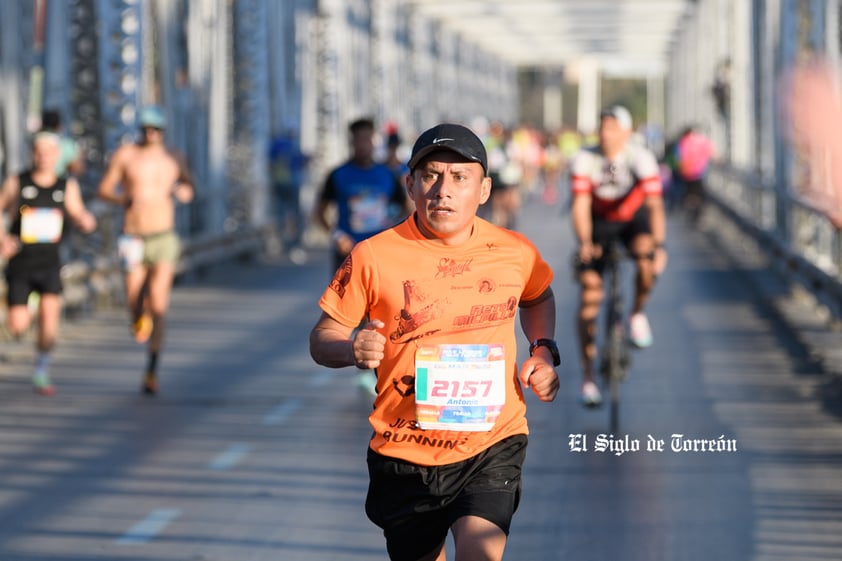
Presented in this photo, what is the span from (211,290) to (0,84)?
13.5 feet

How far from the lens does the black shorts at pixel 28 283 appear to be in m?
12.8

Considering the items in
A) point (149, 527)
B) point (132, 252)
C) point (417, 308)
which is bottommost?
point (149, 527)

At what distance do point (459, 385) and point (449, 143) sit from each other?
648mm

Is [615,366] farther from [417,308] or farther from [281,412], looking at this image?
[417,308]

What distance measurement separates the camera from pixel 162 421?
11531 millimetres

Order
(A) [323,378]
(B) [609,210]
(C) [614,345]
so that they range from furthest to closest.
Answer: (A) [323,378], (B) [609,210], (C) [614,345]

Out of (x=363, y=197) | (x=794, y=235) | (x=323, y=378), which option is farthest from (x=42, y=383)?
(x=794, y=235)

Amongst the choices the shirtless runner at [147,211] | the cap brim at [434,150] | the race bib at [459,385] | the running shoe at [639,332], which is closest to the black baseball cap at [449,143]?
the cap brim at [434,150]

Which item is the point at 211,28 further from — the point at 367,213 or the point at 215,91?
the point at 367,213

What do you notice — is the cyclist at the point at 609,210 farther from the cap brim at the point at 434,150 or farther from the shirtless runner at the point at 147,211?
the cap brim at the point at 434,150

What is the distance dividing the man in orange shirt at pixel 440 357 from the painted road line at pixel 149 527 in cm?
298

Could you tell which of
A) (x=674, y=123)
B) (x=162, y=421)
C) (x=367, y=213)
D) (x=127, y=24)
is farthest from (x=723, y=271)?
(x=674, y=123)

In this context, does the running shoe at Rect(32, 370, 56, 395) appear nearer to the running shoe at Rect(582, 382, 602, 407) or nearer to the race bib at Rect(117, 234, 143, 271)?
the race bib at Rect(117, 234, 143, 271)

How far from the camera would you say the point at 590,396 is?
11297 millimetres
